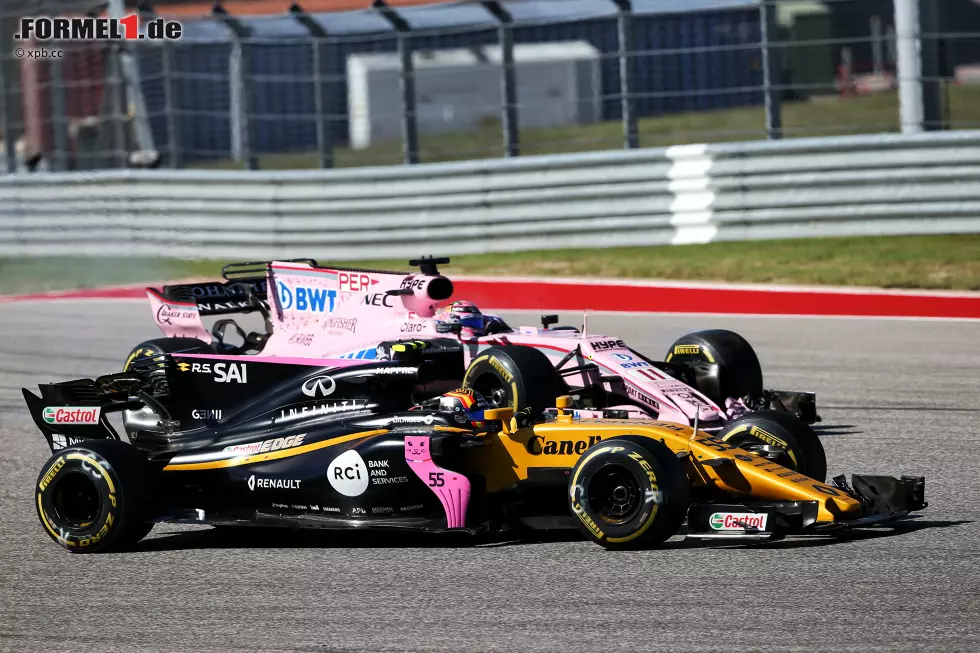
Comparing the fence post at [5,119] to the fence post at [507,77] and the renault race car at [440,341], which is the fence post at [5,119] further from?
the renault race car at [440,341]

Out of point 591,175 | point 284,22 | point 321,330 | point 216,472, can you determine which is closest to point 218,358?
point 216,472

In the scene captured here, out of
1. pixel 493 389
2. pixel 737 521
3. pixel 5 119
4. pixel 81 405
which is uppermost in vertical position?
pixel 5 119

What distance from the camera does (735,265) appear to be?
1858 centimetres

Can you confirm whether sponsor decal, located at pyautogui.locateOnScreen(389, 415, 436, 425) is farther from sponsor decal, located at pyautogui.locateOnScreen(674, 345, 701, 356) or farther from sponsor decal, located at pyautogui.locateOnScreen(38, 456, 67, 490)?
sponsor decal, located at pyautogui.locateOnScreen(674, 345, 701, 356)

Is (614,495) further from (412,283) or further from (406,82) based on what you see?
(406,82)

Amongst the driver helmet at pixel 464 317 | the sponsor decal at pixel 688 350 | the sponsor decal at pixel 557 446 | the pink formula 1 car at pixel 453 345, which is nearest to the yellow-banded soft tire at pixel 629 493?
the sponsor decal at pixel 557 446

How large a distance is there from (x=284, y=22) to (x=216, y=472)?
14.0 metres

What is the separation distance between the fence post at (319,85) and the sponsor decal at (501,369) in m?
10.9

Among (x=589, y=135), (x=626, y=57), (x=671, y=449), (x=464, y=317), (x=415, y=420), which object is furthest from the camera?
(x=589, y=135)

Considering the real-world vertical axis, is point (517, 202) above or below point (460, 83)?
below

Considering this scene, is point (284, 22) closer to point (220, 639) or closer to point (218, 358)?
point (218, 358)

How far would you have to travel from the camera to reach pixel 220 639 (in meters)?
6.33

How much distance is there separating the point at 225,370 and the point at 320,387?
827 mm

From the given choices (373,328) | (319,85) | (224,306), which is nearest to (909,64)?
(319,85)
